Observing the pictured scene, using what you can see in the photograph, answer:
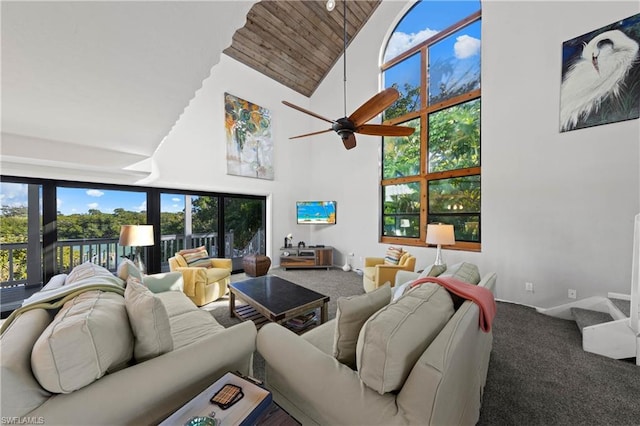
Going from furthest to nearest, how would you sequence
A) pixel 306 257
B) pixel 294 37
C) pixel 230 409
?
pixel 306 257 → pixel 294 37 → pixel 230 409

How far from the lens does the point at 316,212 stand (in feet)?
18.6

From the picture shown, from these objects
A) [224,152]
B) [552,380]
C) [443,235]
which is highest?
[224,152]

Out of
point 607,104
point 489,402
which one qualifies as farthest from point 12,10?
point 607,104

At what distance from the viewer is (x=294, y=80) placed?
5812 millimetres

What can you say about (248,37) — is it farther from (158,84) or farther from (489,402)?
(489,402)

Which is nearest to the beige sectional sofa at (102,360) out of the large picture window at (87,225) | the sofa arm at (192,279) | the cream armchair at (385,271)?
the sofa arm at (192,279)

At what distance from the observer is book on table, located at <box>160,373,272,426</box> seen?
2.62 ft

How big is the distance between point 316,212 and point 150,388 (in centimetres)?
482

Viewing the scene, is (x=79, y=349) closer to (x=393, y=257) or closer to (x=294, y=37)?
(x=393, y=257)

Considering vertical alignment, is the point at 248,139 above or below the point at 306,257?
above

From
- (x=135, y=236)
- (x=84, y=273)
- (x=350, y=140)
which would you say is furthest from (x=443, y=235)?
(x=135, y=236)

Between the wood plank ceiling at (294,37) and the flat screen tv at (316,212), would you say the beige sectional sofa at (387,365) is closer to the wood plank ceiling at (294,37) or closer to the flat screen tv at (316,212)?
the flat screen tv at (316,212)

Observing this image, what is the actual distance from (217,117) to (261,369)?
177 inches

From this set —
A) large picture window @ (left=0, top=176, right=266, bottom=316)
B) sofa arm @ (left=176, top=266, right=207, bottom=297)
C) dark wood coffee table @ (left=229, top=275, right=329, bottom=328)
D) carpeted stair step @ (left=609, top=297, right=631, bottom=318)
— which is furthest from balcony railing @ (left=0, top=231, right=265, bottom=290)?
carpeted stair step @ (left=609, top=297, right=631, bottom=318)
